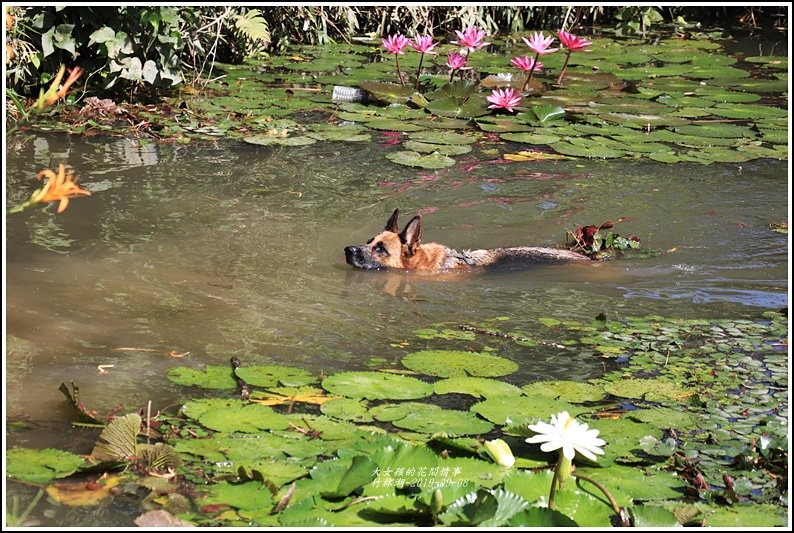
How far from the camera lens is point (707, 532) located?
2895mm

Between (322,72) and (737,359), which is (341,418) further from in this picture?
(322,72)

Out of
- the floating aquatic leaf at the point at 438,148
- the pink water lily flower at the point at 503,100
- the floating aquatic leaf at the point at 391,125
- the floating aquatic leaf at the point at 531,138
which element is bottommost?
the floating aquatic leaf at the point at 438,148

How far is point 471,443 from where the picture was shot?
11.5ft

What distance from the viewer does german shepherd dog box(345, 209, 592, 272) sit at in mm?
6672

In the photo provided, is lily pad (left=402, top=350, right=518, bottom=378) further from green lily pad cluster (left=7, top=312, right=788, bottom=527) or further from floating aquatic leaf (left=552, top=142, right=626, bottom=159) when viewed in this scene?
floating aquatic leaf (left=552, top=142, right=626, bottom=159)

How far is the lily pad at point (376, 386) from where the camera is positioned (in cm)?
407

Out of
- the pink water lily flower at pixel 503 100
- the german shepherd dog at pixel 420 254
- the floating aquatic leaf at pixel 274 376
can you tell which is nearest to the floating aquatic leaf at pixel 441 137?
the pink water lily flower at pixel 503 100

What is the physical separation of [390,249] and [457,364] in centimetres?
237

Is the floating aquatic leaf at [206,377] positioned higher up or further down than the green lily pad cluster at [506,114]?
further down

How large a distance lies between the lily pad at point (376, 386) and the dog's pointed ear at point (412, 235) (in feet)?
8.11

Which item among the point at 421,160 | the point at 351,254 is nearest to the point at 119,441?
the point at 351,254

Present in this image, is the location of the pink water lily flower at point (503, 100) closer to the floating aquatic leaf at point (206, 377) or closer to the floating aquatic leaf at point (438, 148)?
the floating aquatic leaf at point (438, 148)

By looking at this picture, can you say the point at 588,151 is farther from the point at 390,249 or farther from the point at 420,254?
the point at 390,249

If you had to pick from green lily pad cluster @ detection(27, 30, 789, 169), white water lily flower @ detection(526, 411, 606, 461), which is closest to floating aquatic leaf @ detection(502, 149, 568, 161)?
green lily pad cluster @ detection(27, 30, 789, 169)
